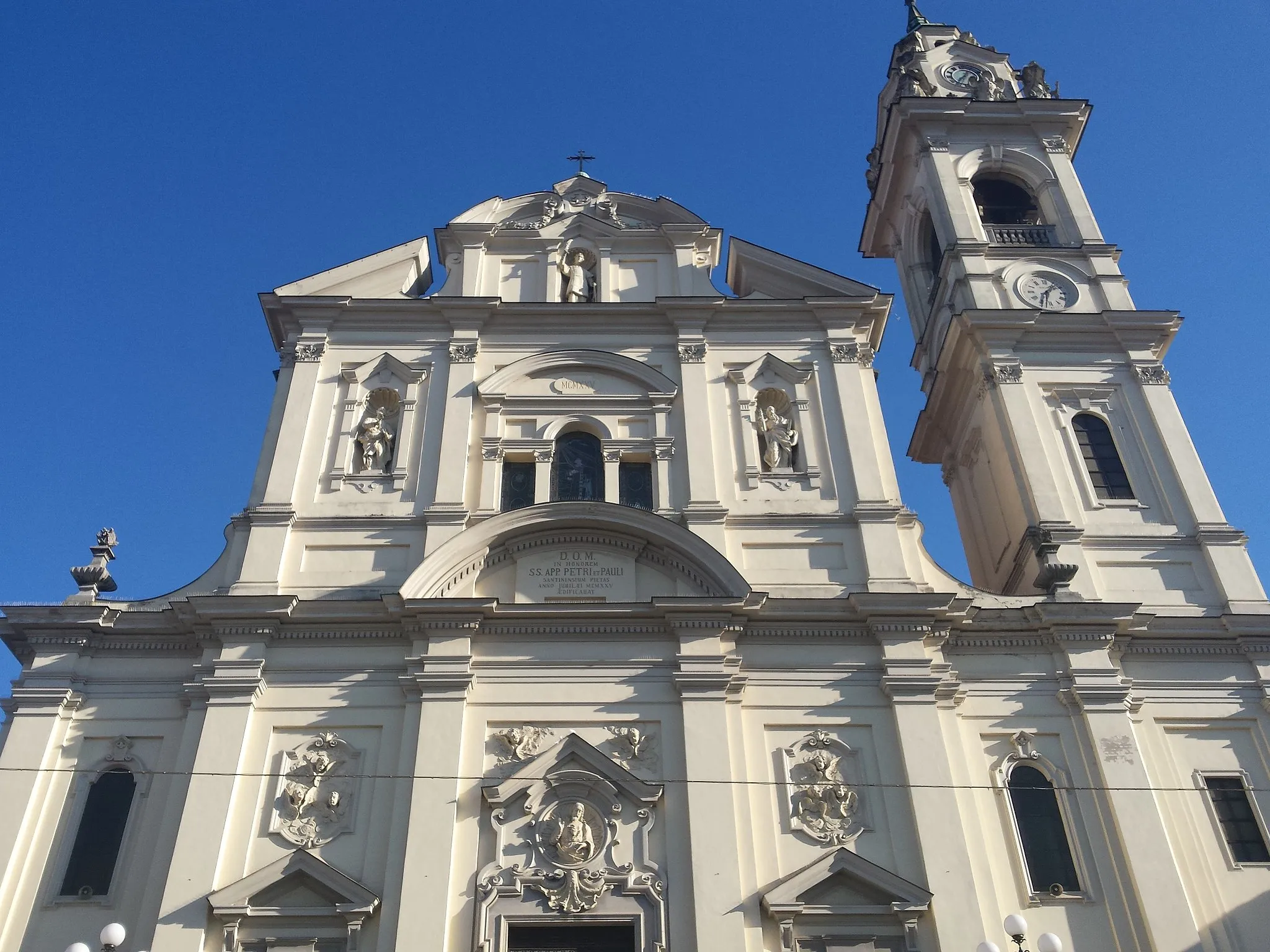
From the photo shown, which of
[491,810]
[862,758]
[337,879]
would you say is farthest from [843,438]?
[337,879]

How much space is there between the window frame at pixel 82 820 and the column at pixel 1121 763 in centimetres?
1270

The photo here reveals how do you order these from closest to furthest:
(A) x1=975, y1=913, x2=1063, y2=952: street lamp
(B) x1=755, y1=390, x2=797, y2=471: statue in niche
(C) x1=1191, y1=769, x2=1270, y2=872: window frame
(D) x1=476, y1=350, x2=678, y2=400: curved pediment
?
(A) x1=975, y1=913, x2=1063, y2=952: street lamp → (C) x1=1191, y1=769, x2=1270, y2=872: window frame → (B) x1=755, y1=390, x2=797, y2=471: statue in niche → (D) x1=476, y1=350, x2=678, y2=400: curved pediment

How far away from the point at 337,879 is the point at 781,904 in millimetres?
5427

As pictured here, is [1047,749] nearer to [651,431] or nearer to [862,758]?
[862,758]

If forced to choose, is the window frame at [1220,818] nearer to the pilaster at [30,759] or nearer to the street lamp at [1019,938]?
the street lamp at [1019,938]

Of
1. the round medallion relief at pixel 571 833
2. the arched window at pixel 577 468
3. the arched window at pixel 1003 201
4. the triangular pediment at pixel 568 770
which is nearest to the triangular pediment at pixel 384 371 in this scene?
the arched window at pixel 577 468

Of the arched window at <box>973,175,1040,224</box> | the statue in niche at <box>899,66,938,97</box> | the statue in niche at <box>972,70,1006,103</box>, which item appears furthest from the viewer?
the statue in niche at <box>899,66,938,97</box>

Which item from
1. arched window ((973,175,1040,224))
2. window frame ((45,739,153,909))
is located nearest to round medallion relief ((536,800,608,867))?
window frame ((45,739,153,909))

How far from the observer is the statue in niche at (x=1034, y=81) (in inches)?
1083

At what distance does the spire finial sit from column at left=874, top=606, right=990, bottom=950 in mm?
20298

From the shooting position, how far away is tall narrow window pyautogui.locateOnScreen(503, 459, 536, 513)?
60.7 feet

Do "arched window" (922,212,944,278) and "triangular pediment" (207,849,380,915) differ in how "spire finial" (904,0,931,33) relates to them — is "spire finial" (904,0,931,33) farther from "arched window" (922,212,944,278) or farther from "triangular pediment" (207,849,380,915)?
"triangular pediment" (207,849,380,915)

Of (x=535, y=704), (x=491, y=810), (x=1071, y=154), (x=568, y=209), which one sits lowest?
(x=491, y=810)

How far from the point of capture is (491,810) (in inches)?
583
